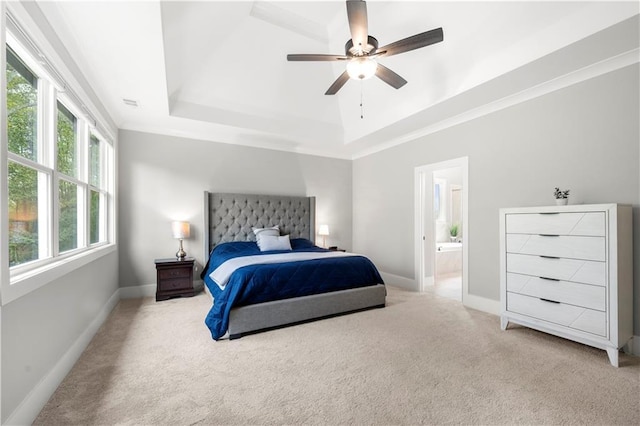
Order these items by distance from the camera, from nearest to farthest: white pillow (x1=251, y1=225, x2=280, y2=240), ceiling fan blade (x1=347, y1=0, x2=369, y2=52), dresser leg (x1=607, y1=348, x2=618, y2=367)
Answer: ceiling fan blade (x1=347, y1=0, x2=369, y2=52) < dresser leg (x1=607, y1=348, x2=618, y2=367) < white pillow (x1=251, y1=225, x2=280, y2=240)

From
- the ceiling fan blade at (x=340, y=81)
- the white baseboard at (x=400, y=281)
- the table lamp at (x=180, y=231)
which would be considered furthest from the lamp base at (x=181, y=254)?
the white baseboard at (x=400, y=281)

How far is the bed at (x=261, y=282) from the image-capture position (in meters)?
2.79

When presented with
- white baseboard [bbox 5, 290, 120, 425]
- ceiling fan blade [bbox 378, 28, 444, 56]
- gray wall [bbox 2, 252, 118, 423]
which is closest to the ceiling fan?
ceiling fan blade [bbox 378, 28, 444, 56]

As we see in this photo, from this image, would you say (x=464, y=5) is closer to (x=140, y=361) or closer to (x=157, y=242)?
(x=140, y=361)

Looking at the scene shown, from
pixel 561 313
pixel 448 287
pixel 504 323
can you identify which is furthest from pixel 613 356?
pixel 448 287

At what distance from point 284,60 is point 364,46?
2049mm

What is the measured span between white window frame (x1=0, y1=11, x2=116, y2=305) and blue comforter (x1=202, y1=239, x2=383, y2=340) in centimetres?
123

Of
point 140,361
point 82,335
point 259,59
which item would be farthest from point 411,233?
point 82,335

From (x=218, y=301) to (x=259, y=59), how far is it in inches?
125

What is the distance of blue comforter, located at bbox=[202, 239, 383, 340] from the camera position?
Result: 2.76m

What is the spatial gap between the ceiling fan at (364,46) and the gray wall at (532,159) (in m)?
1.69

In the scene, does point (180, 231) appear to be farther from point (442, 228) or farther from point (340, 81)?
point (442, 228)

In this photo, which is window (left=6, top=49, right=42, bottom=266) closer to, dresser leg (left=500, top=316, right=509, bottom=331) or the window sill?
the window sill

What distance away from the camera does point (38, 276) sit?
1669 mm
